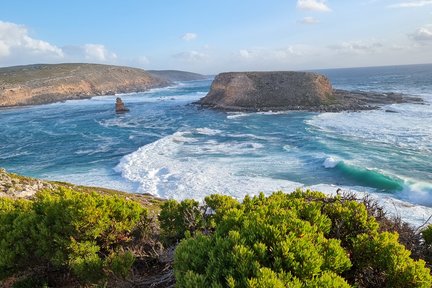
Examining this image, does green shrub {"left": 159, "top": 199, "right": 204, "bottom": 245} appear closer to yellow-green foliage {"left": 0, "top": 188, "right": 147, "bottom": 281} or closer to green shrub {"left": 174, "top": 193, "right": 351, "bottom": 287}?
yellow-green foliage {"left": 0, "top": 188, "right": 147, "bottom": 281}

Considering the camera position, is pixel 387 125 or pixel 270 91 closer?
pixel 387 125

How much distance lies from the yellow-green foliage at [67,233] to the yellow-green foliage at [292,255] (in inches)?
118

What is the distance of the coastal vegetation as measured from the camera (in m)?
4.21

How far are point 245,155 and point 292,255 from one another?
87.2ft

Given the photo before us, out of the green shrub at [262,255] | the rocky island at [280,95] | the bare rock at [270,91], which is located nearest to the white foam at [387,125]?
the rocky island at [280,95]

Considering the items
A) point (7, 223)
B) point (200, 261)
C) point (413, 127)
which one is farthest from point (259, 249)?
point (413, 127)

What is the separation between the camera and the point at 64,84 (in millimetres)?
115750

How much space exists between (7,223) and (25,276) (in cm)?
128

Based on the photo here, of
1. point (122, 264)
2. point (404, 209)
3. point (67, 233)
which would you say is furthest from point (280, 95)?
point (122, 264)

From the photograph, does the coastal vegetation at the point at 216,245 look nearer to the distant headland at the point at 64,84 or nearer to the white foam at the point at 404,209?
the white foam at the point at 404,209

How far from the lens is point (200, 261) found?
4508mm

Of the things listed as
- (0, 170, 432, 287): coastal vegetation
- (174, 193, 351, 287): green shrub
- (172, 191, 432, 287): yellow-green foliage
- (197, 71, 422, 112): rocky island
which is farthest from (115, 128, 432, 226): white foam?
(197, 71, 422, 112): rocky island

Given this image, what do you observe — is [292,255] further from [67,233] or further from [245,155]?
[245,155]

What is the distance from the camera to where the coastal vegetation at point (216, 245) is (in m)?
4.21
